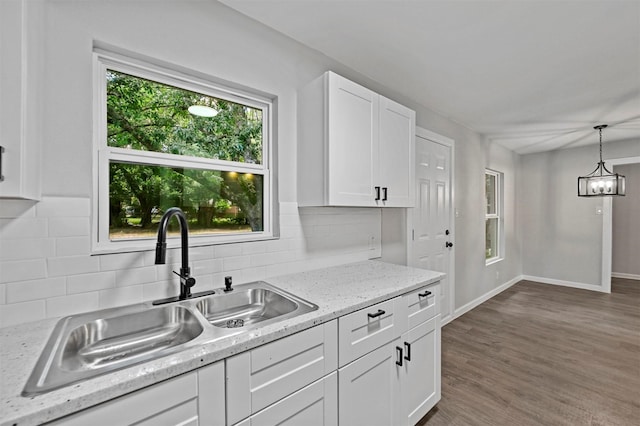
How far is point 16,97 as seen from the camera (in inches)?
34.7

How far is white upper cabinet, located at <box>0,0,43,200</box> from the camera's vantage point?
2.77 feet

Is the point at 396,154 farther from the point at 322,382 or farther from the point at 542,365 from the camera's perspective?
the point at 542,365

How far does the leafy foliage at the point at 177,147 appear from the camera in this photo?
1.41 m

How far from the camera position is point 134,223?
56.4 inches

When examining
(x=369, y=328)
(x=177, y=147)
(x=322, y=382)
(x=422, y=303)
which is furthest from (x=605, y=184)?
(x=177, y=147)

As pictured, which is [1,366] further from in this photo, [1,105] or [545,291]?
[545,291]

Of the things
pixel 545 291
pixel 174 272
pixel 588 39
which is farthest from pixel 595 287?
pixel 174 272

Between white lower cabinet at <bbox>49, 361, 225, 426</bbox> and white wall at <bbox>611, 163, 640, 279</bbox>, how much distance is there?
754 cm

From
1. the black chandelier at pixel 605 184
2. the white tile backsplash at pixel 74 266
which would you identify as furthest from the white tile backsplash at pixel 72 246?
the black chandelier at pixel 605 184

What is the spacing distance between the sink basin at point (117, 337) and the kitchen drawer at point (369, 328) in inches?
24.8

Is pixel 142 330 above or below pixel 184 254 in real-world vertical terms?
below

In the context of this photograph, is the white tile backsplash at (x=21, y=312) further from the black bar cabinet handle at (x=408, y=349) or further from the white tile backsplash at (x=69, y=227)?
the black bar cabinet handle at (x=408, y=349)

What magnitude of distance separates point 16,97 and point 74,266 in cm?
68

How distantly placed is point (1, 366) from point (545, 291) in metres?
6.18
